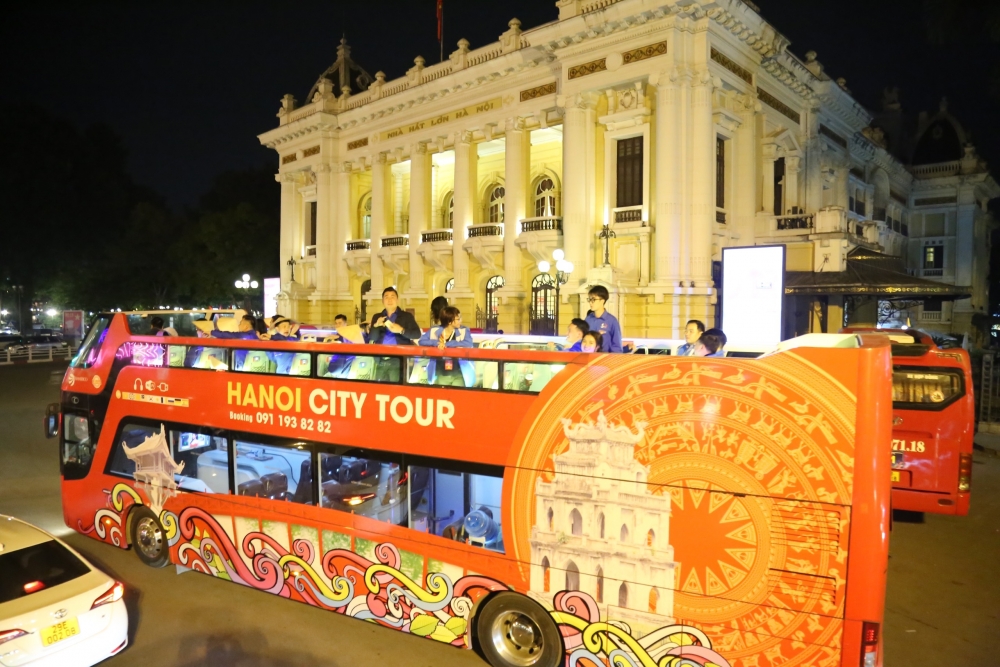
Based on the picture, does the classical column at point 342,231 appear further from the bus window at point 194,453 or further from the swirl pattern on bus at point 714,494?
the swirl pattern on bus at point 714,494

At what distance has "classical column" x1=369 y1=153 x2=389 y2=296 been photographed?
109ft

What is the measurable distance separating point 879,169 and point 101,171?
5823 centimetres

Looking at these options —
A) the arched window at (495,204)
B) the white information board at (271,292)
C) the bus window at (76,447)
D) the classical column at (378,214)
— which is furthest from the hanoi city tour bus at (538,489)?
the white information board at (271,292)

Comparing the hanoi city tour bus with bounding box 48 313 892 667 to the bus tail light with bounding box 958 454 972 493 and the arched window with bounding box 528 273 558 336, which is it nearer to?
the bus tail light with bounding box 958 454 972 493

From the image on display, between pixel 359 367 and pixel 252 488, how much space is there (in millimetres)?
1962

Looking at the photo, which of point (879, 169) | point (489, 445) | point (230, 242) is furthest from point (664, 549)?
point (230, 242)

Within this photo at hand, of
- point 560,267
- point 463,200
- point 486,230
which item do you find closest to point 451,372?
point 560,267

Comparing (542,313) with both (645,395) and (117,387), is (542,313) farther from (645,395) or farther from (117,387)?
(645,395)

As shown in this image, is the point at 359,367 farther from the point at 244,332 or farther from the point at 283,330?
the point at 283,330

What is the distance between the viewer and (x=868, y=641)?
12.9 ft

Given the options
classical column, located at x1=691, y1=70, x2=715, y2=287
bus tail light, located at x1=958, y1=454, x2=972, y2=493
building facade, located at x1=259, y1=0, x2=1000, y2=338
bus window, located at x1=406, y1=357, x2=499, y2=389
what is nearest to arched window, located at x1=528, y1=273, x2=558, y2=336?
building facade, located at x1=259, y1=0, x2=1000, y2=338

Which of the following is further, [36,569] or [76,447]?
[76,447]

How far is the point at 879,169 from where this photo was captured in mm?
38188

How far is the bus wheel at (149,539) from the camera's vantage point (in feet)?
25.5
